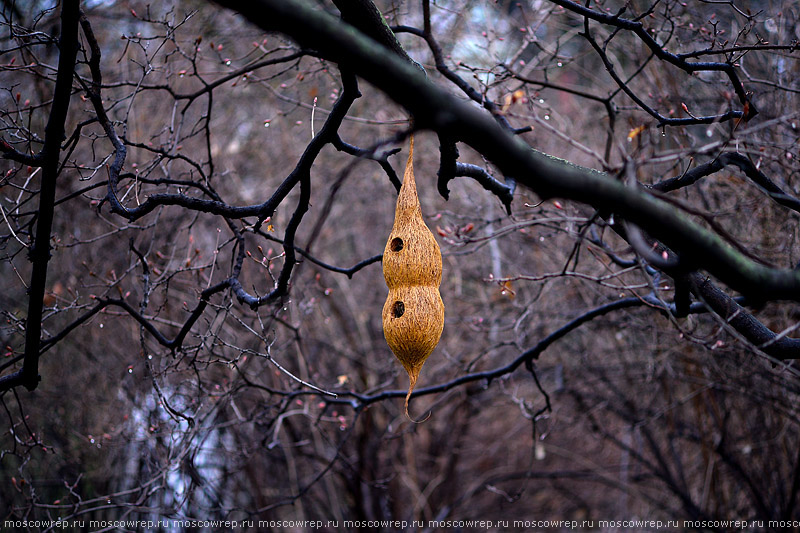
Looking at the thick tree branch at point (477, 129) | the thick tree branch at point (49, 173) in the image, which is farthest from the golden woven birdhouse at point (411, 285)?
the thick tree branch at point (49, 173)

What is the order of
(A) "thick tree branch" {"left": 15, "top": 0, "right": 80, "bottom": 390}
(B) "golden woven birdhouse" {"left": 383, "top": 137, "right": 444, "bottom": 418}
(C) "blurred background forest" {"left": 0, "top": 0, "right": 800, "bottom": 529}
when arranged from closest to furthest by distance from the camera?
(A) "thick tree branch" {"left": 15, "top": 0, "right": 80, "bottom": 390}
(B) "golden woven birdhouse" {"left": 383, "top": 137, "right": 444, "bottom": 418}
(C) "blurred background forest" {"left": 0, "top": 0, "right": 800, "bottom": 529}

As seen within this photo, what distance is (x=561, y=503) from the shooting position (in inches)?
340

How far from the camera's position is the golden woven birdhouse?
8.68 ft

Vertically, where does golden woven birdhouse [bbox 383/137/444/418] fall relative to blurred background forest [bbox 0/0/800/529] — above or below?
below

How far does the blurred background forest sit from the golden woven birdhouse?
1104mm

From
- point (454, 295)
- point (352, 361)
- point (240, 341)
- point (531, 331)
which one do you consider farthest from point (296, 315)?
point (531, 331)

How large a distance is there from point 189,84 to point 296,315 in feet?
8.34

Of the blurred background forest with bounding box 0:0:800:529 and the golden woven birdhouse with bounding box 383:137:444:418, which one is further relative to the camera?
the blurred background forest with bounding box 0:0:800:529

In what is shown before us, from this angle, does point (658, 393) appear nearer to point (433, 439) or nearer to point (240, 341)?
point (433, 439)

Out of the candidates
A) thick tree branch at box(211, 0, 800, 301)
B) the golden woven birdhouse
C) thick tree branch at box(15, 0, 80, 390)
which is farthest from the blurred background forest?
thick tree branch at box(211, 0, 800, 301)

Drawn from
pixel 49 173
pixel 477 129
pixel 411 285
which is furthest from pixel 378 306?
pixel 477 129

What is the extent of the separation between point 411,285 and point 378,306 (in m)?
4.75

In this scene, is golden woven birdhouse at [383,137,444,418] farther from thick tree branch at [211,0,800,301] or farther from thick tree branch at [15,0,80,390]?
thick tree branch at [15,0,80,390]

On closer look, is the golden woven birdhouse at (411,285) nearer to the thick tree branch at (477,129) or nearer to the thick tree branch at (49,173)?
the thick tree branch at (477,129)
